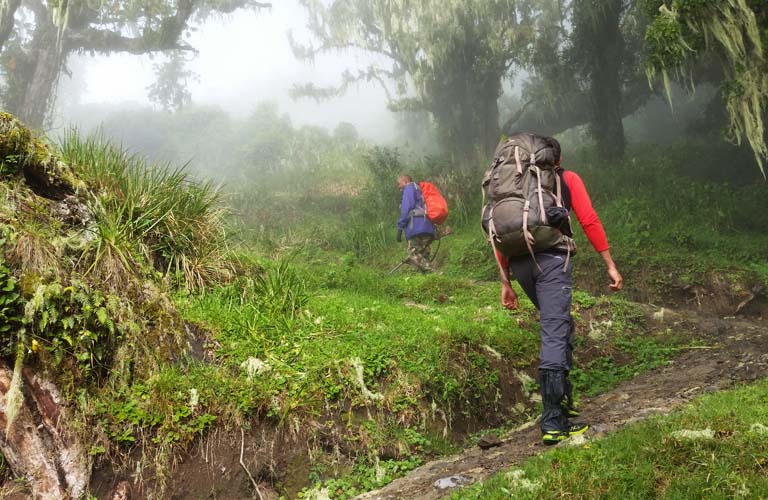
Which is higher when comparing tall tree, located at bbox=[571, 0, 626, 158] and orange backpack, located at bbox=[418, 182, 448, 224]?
tall tree, located at bbox=[571, 0, 626, 158]

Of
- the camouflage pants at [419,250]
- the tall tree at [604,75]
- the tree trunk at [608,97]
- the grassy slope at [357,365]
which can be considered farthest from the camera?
the tree trunk at [608,97]

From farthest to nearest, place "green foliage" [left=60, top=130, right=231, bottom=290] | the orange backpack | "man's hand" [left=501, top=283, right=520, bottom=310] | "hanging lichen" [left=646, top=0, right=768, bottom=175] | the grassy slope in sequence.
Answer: the orange backpack, "hanging lichen" [left=646, top=0, right=768, bottom=175], "green foliage" [left=60, top=130, right=231, bottom=290], "man's hand" [left=501, top=283, right=520, bottom=310], the grassy slope

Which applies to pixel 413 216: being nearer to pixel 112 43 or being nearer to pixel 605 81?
pixel 605 81

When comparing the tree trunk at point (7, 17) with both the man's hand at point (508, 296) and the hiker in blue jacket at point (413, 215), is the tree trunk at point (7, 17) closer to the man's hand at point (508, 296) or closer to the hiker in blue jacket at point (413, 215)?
the hiker in blue jacket at point (413, 215)

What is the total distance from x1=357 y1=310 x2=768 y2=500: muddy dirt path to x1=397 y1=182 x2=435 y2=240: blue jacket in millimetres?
5195

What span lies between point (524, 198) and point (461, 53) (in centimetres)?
1818

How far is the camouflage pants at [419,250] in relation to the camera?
10406 mm

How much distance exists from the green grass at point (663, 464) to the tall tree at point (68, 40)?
21300 mm

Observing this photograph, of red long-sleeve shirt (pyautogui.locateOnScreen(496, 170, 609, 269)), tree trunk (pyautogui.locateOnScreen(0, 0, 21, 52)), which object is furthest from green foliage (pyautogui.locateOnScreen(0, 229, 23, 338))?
tree trunk (pyautogui.locateOnScreen(0, 0, 21, 52))

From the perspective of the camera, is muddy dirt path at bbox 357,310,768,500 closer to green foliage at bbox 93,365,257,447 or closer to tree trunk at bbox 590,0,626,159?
green foliage at bbox 93,365,257,447

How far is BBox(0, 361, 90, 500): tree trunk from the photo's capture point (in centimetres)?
352

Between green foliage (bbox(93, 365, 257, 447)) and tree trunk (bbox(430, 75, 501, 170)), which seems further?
tree trunk (bbox(430, 75, 501, 170))

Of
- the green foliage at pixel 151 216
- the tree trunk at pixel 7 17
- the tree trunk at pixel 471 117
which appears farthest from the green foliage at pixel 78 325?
the tree trunk at pixel 7 17

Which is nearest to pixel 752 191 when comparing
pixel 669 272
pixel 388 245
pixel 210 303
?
pixel 669 272
